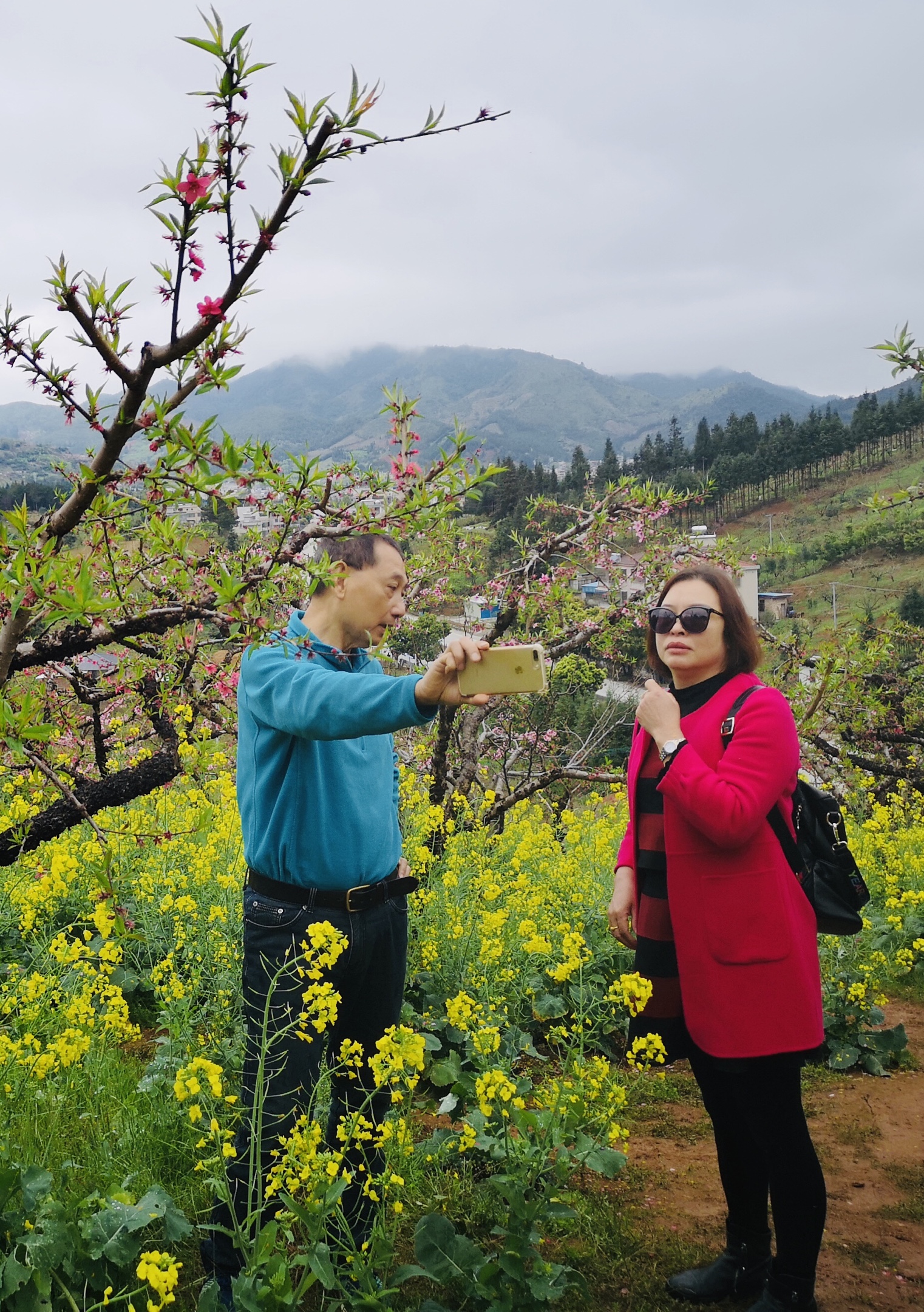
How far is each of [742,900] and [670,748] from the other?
1.52ft

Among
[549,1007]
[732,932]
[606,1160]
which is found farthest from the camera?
[549,1007]

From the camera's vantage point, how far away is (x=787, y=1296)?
2.42 meters

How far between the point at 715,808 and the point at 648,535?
5483mm

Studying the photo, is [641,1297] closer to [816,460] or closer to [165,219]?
[165,219]

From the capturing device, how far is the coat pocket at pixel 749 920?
7.89ft

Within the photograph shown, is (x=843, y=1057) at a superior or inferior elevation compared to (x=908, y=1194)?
inferior

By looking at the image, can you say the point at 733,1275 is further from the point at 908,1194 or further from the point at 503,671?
the point at 503,671

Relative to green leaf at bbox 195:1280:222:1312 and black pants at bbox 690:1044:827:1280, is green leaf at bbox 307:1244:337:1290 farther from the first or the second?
black pants at bbox 690:1044:827:1280

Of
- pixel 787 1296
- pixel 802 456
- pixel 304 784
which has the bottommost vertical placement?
pixel 787 1296

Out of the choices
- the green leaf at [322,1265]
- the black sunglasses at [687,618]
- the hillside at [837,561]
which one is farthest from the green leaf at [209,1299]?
the hillside at [837,561]

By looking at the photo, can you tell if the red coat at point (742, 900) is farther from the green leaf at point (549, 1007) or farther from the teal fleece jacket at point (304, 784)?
the green leaf at point (549, 1007)

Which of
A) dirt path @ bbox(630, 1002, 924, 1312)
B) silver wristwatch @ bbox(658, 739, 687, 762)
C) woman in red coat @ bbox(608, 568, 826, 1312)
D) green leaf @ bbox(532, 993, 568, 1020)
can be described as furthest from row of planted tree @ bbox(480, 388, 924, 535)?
silver wristwatch @ bbox(658, 739, 687, 762)

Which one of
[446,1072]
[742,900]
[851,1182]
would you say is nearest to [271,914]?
[742,900]

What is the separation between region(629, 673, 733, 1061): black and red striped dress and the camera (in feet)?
8.87
